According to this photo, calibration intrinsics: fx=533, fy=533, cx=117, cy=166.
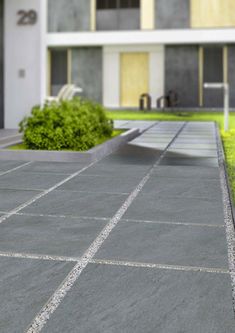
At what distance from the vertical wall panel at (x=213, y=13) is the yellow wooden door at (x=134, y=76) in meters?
3.95

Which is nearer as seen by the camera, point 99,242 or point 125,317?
point 125,317

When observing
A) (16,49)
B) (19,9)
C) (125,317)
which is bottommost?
(125,317)

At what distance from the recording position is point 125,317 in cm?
300

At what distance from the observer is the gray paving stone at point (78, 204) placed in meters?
5.57

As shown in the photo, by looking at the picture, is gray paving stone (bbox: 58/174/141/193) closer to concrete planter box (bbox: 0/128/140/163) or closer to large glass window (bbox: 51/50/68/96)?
concrete planter box (bbox: 0/128/140/163)

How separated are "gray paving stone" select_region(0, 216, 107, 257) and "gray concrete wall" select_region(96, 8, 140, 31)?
29477 mm

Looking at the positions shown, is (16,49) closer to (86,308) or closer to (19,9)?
(19,9)

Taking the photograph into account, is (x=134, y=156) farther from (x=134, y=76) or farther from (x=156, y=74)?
(x=134, y=76)

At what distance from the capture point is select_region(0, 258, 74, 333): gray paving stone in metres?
2.97

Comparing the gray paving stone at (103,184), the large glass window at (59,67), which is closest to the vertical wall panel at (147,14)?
the large glass window at (59,67)

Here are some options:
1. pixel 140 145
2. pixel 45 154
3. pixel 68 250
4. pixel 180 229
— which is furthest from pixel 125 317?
pixel 140 145

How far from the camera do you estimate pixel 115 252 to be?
4.19m

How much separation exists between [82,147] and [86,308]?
711cm

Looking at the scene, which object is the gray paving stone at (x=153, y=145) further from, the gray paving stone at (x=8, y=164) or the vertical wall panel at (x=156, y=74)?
the vertical wall panel at (x=156, y=74)
